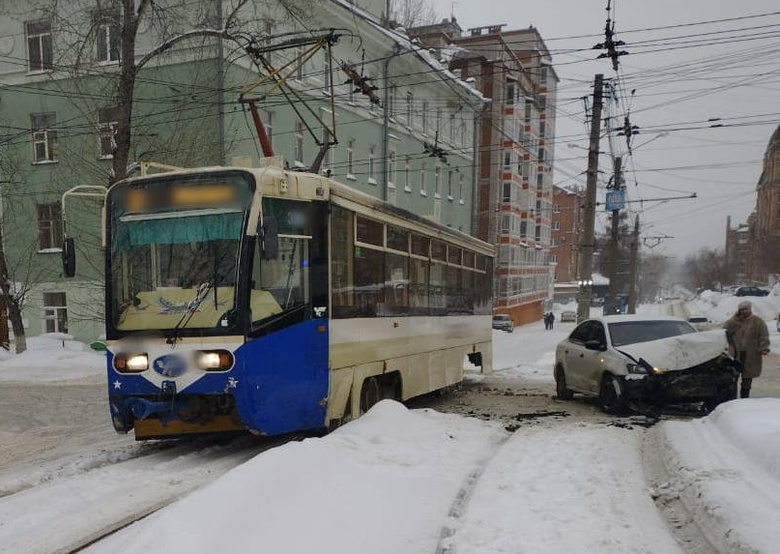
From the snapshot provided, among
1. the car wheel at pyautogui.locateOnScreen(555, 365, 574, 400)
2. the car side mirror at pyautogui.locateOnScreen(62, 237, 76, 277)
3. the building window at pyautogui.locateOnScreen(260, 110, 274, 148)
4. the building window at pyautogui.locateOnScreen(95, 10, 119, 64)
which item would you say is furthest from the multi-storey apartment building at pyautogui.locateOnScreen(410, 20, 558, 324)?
the car side mirror at pyautogui.locateOnScreen(62, 237, 76, 277)

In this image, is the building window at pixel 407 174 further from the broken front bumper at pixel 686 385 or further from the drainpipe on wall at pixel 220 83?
the broken front bumper at pixel 686 385

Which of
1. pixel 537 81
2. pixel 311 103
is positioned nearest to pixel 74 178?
pixel 311 103

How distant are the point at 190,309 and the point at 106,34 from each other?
13368 mm

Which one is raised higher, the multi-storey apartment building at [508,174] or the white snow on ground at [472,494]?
the multi-storey apartment building at [508,174]

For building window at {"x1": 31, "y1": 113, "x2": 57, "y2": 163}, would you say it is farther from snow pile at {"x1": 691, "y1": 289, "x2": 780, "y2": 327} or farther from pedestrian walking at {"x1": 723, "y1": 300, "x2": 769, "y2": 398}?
snow pile at {"x1": 691, "y1": 289, "x2": 780, "y2": 327}

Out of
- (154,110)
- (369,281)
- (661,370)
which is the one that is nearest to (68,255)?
(369,281)

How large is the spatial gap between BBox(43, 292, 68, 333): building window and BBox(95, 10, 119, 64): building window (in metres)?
10.7

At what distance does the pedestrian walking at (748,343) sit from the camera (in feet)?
33.9

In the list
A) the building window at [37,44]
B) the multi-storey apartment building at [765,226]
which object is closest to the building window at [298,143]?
the building window at [37,44]

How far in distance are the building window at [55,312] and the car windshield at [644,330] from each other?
22773 millimetres

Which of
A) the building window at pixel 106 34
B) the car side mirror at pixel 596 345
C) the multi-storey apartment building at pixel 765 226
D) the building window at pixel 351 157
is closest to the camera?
the car side mirror at pixel 596 345

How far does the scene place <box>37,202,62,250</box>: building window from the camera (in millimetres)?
25375

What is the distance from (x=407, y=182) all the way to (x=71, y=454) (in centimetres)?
2879

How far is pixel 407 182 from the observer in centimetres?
3503
